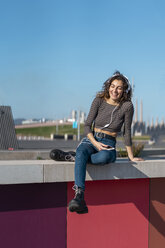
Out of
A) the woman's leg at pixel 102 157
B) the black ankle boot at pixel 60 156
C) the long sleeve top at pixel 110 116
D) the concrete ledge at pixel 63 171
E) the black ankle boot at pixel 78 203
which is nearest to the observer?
the black ankle boot at pixel 78 203

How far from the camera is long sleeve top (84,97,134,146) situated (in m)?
3.75

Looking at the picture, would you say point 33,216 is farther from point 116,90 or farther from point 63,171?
point 116,90

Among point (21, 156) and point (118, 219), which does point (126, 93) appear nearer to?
point (118, 219)

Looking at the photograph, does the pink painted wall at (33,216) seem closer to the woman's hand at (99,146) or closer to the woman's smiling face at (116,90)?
the woman's hand at (99,146)

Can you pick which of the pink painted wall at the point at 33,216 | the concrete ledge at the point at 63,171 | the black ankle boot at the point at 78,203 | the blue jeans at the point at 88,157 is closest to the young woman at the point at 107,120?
the blue jeans at the point at 88,157

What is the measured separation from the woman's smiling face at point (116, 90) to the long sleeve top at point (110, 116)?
111mm

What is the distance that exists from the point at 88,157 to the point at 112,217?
98cm

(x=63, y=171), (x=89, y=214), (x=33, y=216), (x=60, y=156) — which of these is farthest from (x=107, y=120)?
(x=33, y=216)

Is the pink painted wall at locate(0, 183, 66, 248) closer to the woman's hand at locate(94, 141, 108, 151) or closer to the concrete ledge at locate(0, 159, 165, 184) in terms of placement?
the concrete ledge at locate(0, 159, 165, 184)

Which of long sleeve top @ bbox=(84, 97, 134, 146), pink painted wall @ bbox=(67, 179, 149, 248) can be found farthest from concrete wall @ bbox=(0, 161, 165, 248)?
long sleeve top @ bbox=(84, 97, 134, 146)

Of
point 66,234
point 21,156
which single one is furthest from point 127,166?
point 21,156

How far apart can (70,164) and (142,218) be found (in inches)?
54.2

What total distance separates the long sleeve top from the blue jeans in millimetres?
155

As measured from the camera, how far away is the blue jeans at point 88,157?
10.8 feet
